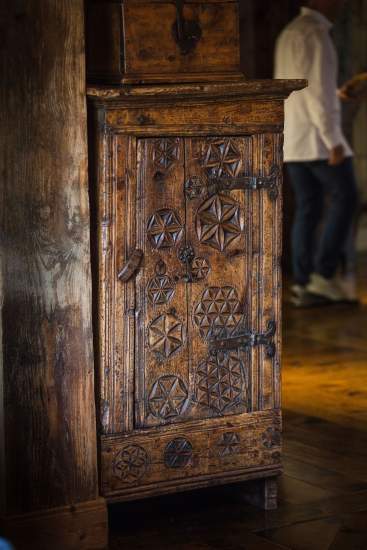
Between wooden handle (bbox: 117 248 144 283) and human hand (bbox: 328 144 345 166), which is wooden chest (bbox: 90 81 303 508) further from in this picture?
human hand (bbox: 328 144 345 166)

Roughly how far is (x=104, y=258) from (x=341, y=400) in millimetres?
1669

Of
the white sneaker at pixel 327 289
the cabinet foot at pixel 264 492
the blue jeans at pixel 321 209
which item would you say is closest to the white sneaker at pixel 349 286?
the white sneaker at pixel 327 289

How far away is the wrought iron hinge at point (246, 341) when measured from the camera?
2.91 m

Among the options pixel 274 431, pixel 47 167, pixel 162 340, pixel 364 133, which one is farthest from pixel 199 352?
pixel 364 133

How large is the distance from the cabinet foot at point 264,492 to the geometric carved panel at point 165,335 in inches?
17.7

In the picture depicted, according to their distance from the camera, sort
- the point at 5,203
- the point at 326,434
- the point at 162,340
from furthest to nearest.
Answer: the point at 326,434 < the point at 162,340 < the point at 5,203

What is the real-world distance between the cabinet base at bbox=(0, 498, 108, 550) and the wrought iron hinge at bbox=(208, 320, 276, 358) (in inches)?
18.6

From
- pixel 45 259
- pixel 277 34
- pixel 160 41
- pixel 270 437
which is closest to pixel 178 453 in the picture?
pixel 270 437

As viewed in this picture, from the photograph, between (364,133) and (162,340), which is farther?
(364,133)

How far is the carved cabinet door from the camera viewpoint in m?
2.80

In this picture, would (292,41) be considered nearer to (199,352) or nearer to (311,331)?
(311,331)

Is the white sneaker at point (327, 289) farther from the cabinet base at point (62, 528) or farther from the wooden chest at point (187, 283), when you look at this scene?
the cabinet base at point (62, 528)

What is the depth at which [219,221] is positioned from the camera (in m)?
2.88

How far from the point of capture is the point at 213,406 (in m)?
2.94
